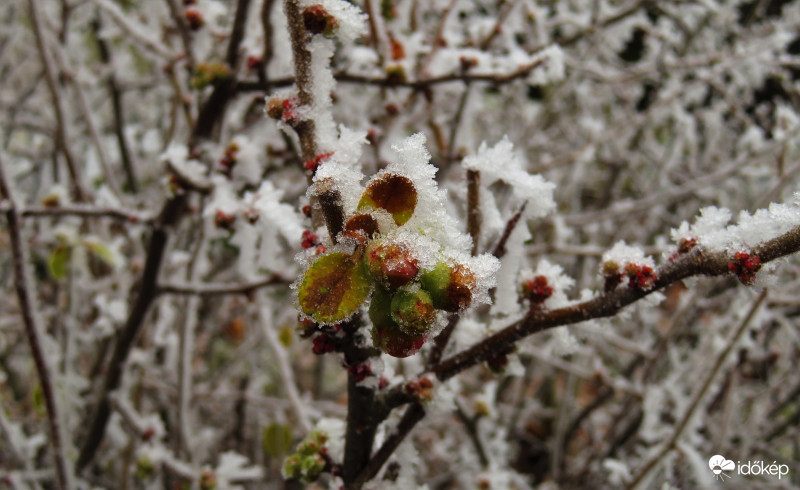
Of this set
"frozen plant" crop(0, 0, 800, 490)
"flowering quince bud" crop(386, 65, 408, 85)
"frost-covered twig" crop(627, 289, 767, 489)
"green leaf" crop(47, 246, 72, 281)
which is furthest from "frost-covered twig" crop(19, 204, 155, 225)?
"frost-covered twig" crop(627, 289, 767, 489)

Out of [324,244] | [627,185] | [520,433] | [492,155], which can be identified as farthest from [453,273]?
[627,185]

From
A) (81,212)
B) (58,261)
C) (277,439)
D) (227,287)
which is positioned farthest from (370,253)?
(277,439)

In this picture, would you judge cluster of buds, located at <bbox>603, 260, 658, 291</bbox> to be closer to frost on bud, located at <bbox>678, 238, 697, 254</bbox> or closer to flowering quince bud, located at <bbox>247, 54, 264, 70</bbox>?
frost on bud, located at <bbox>678, 238, 697, 254</bbox>

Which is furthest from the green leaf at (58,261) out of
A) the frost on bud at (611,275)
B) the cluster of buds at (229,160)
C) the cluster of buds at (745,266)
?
the cluster of buds at (745,266)

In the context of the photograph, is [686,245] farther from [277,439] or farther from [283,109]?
[277,439]

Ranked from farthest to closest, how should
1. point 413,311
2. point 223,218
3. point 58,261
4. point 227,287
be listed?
point 58,261, point 227,287, point 223,218, point 413,311

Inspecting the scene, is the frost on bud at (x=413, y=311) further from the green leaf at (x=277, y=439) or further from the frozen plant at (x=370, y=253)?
the green leaf at (x=277, y=439)
